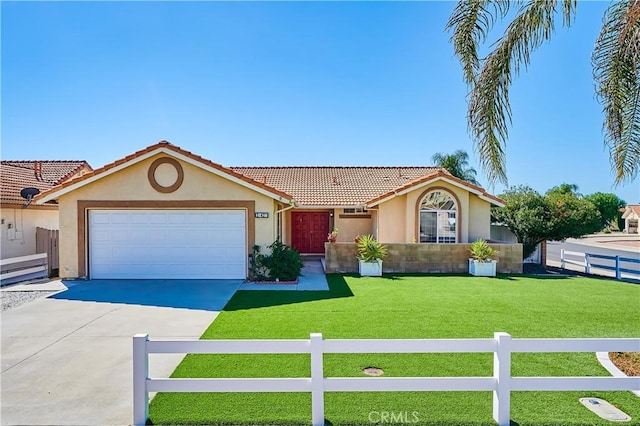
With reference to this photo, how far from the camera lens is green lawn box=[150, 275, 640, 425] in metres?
4.89

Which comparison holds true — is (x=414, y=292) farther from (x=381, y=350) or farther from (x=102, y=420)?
(x=102, y=420)

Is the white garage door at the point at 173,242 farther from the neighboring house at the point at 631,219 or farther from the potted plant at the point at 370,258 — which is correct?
the neighboring house at the point at 631,219

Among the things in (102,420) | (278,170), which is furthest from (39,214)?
(102,420)

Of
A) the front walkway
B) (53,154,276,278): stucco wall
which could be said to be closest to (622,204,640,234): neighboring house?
the front walkway

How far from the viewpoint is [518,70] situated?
7.20 metres

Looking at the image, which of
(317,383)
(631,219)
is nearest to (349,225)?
(317,383)

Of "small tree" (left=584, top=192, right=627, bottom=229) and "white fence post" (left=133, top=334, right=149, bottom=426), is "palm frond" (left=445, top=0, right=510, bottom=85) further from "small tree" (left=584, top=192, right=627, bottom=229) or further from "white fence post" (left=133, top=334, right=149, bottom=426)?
"small tree" (left=584, top=192, right=627, bottom=229)

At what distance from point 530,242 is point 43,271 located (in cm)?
2317

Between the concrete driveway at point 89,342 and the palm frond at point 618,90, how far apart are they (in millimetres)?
9004

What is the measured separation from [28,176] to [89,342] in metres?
17.9

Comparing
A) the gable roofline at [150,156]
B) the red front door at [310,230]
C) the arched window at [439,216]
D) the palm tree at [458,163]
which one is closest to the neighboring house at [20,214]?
the gable roofline at [150,156]
